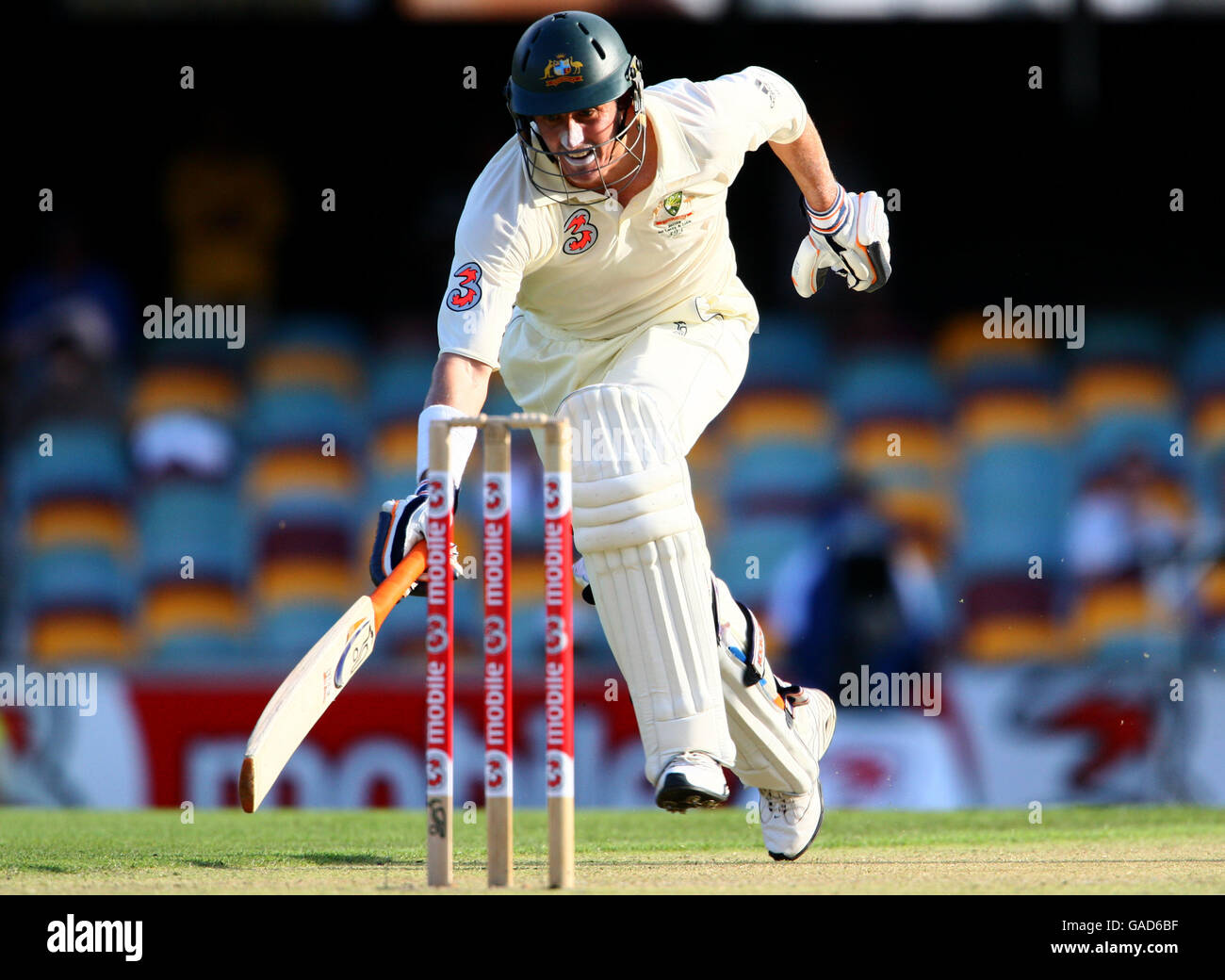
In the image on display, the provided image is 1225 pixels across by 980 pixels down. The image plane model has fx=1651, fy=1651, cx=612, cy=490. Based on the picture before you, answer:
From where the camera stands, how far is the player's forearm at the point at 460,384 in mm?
2502

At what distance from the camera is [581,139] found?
2.66 meters

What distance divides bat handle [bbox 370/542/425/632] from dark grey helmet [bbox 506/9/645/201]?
694mm

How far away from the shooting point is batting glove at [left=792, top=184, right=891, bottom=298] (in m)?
3.23

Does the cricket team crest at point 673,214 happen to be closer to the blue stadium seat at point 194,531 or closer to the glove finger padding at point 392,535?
the glove finger padding at point 392,535

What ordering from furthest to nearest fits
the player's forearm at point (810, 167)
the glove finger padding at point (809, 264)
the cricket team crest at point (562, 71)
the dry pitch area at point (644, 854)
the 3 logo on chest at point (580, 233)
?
the glove finger padding at point (809, 264) → the player's forearm at point (810, 167) → the 3 logo on chest at point (580, 233) → the cricket team crest at point (562, 71) → the dry pitch area at point (644, 854)

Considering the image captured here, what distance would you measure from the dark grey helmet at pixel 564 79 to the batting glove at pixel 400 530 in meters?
0.63

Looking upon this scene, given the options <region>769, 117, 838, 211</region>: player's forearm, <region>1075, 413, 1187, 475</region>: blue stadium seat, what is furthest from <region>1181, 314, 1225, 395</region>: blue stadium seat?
<region>769, 117, 838, 211</region>: player's forearm

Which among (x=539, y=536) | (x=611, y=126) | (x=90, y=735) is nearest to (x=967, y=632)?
(x=539, y=536)

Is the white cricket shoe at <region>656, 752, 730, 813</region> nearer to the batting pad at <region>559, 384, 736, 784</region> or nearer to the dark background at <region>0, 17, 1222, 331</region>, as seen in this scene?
the batting pad at <region>559, 384, 736, 784</region>

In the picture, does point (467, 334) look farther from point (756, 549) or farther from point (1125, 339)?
point (1125, 339)
